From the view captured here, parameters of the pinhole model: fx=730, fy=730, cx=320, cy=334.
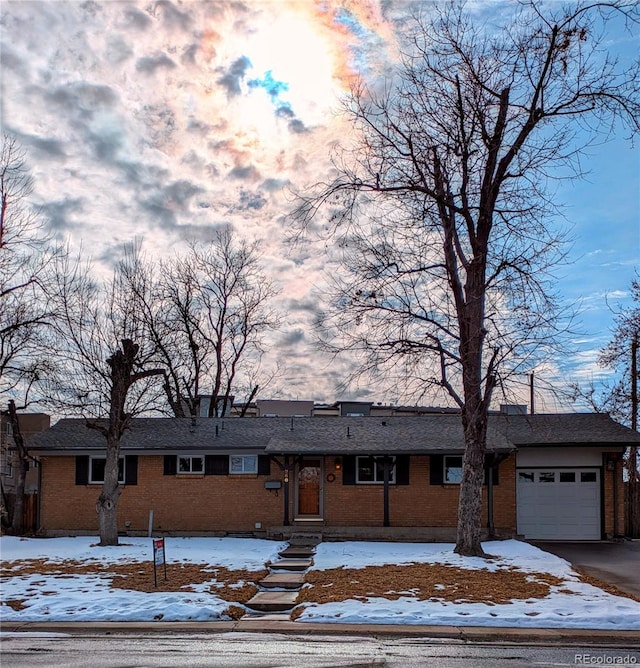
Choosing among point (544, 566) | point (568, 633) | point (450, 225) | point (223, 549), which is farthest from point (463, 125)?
point (223, 549)

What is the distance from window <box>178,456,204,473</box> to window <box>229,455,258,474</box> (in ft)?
3.34

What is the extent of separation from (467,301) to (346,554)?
7.35 metres

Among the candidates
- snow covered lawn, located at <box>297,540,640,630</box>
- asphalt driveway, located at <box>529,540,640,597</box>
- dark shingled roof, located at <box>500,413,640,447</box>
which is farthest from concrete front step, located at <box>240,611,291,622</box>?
dark shingled roof, located at <box>500,413,640,447</box>

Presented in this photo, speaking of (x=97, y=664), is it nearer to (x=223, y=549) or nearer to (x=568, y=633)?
(x=568, y=633)

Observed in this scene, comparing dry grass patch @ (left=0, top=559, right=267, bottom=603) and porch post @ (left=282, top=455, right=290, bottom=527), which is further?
porch post @ (left=282, top=455, right=290, bottom=527)

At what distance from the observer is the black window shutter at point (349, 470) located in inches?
944

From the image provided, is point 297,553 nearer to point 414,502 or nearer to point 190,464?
point 414,502

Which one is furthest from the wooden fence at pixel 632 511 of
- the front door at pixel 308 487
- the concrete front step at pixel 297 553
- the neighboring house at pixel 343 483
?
the concrete front step at pixel 297 553

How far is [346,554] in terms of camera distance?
19266 millimetres

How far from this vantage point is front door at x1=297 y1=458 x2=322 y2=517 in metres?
24.4

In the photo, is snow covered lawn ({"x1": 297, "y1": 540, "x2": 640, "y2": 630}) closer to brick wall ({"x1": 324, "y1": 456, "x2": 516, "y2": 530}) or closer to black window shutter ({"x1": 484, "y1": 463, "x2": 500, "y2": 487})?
brick wall ({"x1": 324, "y1": 456, "x2": 516, "y2": 530})

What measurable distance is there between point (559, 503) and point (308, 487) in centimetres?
831

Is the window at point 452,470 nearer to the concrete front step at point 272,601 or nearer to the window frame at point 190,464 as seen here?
the window frame at point 190,464

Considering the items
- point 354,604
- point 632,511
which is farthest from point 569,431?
point 354,604
